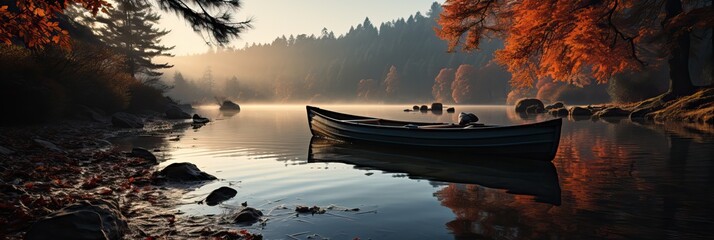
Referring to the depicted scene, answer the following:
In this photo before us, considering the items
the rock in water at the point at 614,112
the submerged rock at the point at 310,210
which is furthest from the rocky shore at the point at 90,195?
the rock in water at the point at 614,112

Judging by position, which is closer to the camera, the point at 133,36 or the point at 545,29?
the point at 545,29

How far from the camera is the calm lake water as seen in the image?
247 inches

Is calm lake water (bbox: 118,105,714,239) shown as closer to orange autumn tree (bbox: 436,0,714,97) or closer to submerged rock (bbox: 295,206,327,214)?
submerged rock (bbox: 295,206,327,214)

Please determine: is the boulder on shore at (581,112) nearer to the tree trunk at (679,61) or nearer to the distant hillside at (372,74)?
the tree trunk at (679,61)

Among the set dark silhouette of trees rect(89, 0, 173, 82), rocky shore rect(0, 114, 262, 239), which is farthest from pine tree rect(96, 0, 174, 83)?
rocky shore rect(0, 114, 262, 239)

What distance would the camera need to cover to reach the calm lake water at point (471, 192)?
6.26 m

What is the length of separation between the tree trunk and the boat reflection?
23834 millimetres

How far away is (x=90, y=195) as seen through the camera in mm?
7844

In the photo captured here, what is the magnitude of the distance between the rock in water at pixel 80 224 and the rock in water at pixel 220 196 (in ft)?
7.61

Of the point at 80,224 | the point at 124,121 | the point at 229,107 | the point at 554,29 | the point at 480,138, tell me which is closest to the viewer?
the point at 80,224

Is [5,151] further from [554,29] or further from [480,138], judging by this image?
[554,29]

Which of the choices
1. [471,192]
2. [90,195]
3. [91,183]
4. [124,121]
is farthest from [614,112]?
[90,195]

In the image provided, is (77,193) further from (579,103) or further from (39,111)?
(579,103)

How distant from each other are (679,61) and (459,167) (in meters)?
27.3
